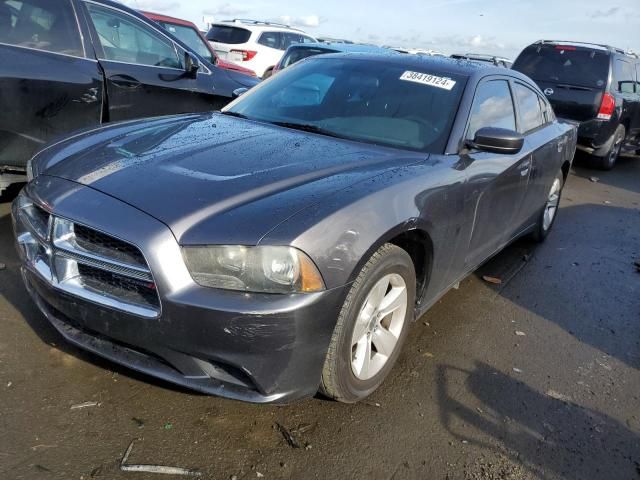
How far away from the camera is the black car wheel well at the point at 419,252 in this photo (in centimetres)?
272

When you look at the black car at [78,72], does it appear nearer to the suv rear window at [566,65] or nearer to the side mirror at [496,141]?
the side mirror at [496,141]

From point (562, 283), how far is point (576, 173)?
558 cm

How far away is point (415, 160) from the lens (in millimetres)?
2889

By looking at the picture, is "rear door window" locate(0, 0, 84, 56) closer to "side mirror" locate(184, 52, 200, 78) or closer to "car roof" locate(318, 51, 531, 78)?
"side mirror" locate(184, 52, 200, 78)

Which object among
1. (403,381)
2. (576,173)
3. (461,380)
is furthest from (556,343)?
(576,173)

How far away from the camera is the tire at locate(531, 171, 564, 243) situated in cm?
503

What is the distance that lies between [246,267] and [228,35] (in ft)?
43.4

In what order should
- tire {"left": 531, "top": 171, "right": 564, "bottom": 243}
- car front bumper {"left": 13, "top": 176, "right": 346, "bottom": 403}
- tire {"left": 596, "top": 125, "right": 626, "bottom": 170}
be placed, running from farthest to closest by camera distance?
1. tire {"left": 596, "top": 125, "right": 626, "bottom": 170}
2. tire {"left": 531, "top": 171, "right": 564, "bottom": 243}
3. car front bumper {"left": 13, "top": 176, "right": 346, "bottom": 403}

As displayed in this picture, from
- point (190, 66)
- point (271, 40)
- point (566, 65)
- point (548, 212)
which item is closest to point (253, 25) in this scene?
point (271, 40)

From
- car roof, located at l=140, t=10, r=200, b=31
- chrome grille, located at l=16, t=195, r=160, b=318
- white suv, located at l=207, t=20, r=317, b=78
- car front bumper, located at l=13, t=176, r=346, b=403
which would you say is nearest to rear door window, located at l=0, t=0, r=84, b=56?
chrome grille, located at l=16, t=195, r=160, b=318

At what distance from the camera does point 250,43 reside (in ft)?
44.9

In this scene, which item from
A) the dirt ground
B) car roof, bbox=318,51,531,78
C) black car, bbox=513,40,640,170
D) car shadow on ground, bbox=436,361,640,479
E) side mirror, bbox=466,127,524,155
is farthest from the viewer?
black car, bbox=513,40,640,170

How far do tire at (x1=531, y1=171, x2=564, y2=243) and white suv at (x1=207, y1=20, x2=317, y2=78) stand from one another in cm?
947

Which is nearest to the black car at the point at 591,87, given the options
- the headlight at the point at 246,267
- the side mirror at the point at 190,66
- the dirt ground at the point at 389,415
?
the dirt ground at the point at 389,415
